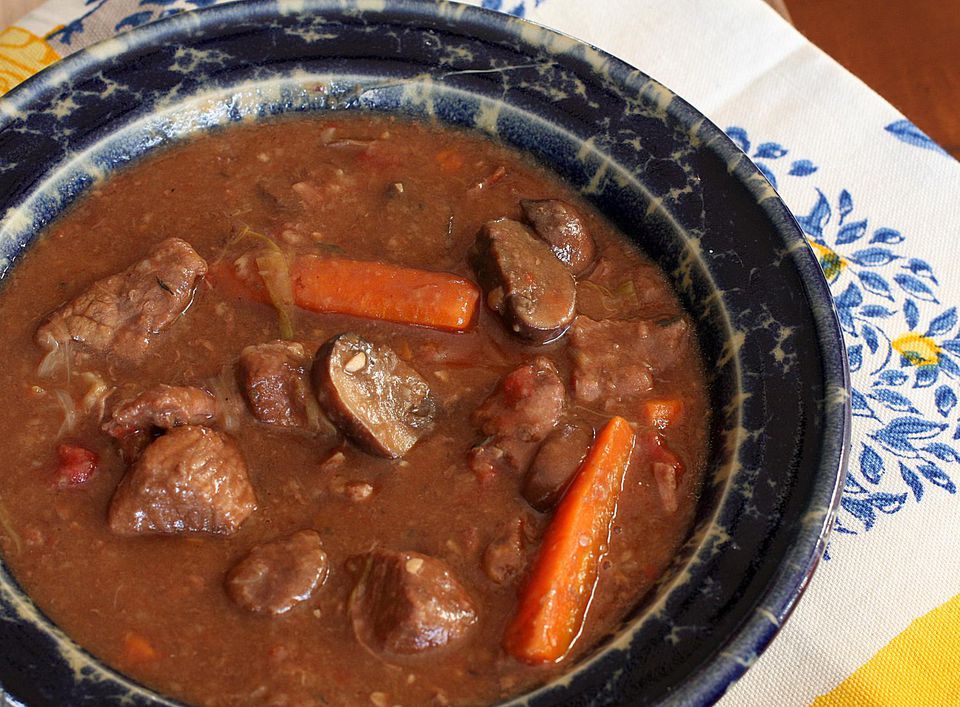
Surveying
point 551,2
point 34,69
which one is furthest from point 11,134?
point 551,2

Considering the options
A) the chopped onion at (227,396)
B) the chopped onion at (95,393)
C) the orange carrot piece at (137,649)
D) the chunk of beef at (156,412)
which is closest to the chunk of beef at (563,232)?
the chopped onion at (227,396)

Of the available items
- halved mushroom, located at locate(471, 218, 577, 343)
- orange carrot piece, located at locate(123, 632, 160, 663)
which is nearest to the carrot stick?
halved mushroom, located at locate(471, 218, 577, 343)

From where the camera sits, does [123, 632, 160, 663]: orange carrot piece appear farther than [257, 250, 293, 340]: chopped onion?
No

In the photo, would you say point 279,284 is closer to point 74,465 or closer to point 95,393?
point 95,393

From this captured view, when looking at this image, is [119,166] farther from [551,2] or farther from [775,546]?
[775,546]

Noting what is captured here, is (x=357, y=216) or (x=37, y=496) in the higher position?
(x=357, y=216)

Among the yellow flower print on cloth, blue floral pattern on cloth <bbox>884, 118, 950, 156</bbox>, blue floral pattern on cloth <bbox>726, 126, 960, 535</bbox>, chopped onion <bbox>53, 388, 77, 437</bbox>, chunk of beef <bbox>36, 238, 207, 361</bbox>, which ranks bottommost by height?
blue floral pattern on cloth <bbox>726, 126, 960, 535</bbox>

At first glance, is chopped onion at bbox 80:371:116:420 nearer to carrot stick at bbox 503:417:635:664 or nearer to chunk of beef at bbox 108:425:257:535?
chunk of beef at bbox 108:425:257:535

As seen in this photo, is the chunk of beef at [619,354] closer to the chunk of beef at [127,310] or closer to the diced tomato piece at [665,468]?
the diced tomato piece at [665,468]
